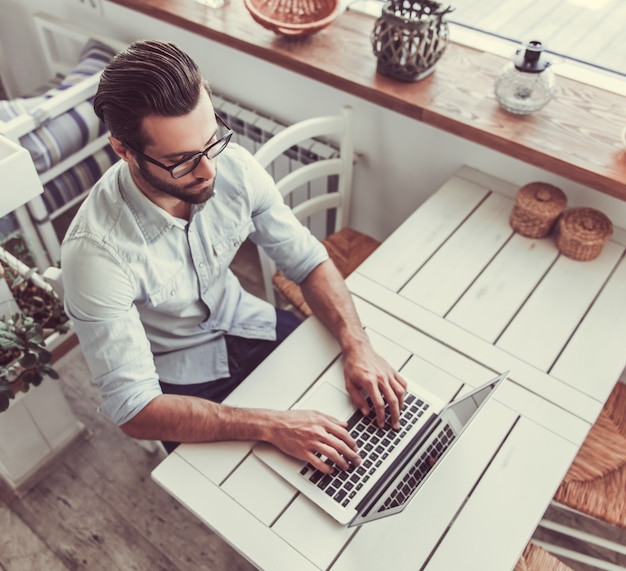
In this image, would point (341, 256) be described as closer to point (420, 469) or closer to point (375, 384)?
point (375, 384)

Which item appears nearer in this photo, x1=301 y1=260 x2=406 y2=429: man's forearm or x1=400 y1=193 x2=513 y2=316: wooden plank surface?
x1=301 y1=260 x2=406 y2=429: man's forearm

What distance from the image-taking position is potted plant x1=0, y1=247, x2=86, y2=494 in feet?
5.06

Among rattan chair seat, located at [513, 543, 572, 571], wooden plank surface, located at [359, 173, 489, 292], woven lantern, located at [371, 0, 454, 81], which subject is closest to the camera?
rattan chair seat, located at [513, 543, 572, 571]

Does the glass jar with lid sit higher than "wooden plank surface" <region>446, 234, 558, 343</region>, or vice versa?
the glass jar with lid

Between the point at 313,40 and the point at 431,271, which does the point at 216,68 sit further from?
the point at 431,271

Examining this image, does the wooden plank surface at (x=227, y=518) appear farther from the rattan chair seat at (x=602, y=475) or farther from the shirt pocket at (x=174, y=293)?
the rattan chair seat at (x=602, y=475)

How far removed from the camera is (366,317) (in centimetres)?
144

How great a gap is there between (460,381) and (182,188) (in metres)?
0.68

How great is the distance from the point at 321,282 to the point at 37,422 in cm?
98

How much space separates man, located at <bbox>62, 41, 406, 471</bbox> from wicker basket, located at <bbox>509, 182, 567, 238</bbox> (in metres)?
0.50

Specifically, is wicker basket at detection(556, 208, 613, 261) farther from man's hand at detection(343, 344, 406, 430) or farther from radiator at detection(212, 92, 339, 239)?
radiator at detection(212, 92, 339, 239)

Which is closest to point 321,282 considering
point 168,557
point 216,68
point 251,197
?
point 251,197

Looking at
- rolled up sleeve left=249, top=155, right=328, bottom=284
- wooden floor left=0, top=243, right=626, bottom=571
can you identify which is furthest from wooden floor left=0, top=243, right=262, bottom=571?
rolled up sleeve left=249, top=155, right=328, bottom=284

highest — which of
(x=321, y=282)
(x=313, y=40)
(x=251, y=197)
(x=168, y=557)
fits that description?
(x=313, y=40)
